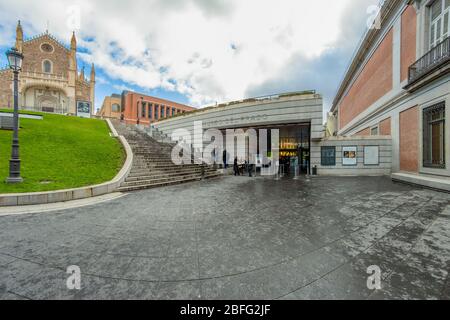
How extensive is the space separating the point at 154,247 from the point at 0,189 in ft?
22.7

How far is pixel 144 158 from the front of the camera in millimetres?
12844

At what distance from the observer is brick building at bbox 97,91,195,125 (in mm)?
53781

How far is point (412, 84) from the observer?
38.4ft

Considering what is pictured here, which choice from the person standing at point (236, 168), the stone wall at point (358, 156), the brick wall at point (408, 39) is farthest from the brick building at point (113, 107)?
the brick wall at point (408, 39)

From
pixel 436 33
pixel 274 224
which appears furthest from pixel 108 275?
pixel 436 33

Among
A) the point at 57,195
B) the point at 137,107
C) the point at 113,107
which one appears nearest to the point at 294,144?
the point at 57,195

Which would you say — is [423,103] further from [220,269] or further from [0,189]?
[0,189]

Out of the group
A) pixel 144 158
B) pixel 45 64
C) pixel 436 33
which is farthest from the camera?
pixel 45 64

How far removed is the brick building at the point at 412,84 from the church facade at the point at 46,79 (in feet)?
166

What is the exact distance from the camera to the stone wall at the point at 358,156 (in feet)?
50.0

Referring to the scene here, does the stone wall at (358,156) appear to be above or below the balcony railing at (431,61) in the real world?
below

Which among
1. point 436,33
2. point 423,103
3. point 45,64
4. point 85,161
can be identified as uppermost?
point 45,64

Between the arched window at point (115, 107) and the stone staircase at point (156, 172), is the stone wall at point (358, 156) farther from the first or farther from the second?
the arched window at point (115, 107)
